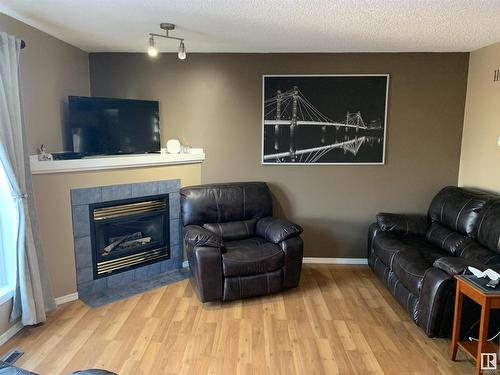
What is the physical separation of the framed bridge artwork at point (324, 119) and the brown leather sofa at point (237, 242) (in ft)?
1.97

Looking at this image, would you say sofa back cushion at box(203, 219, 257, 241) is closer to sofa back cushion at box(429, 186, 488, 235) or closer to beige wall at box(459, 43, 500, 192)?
sofa back cushion at box(429, 186, 488, 235)

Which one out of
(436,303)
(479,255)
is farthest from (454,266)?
(479,255)

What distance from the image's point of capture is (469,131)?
3855mm

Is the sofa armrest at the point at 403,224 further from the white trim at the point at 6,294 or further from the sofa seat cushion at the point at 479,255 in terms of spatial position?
the white trim at the point at 6,294

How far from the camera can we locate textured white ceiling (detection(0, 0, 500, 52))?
2416mm

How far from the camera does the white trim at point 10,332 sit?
2.61 meters

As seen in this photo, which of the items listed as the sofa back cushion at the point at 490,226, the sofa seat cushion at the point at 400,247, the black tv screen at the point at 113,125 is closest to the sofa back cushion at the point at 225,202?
the black tv screen at the point at 113,125

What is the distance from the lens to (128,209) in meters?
3.63

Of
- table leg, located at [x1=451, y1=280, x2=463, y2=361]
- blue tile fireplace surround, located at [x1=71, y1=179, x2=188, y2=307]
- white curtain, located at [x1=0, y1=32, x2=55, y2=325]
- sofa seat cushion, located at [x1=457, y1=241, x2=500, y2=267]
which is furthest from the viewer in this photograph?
blue tile fireplace surround, located at [x1=71, y1=179, x2=188, y2=307]

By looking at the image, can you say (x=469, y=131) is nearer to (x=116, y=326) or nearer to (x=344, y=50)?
(x=344, y=50)

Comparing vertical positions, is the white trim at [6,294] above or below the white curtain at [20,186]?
below

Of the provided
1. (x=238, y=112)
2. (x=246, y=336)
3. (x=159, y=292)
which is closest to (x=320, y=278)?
(x=246, y=336)

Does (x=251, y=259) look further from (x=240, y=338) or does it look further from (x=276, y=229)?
(x=240, y=338)

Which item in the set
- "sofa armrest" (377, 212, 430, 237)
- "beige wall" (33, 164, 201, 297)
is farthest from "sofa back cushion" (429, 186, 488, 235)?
"beige wall" (33, 164, 201, 297)
